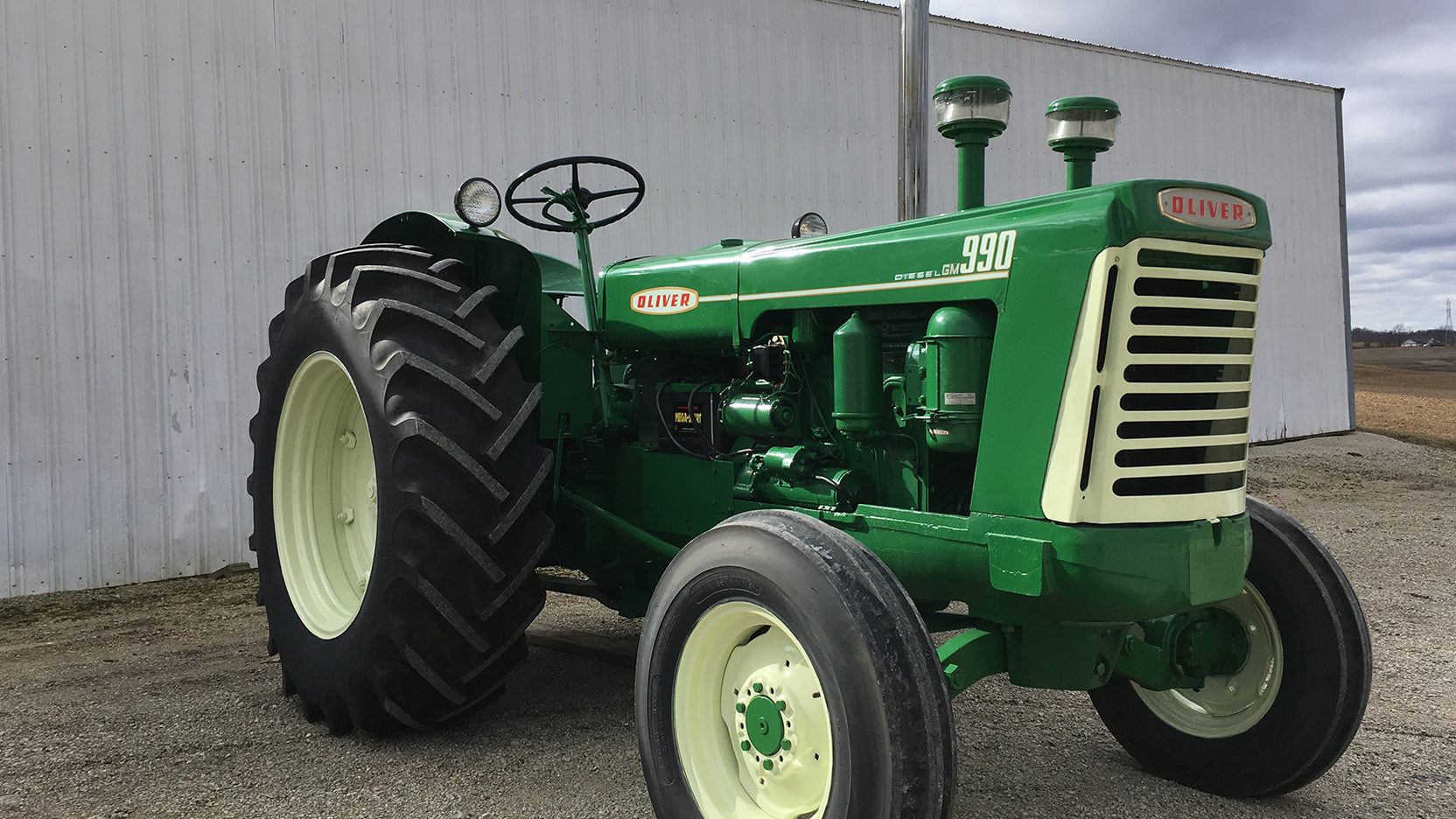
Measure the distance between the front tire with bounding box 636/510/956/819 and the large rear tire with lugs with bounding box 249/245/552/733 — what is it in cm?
75

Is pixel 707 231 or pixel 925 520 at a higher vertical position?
pixel 707 231

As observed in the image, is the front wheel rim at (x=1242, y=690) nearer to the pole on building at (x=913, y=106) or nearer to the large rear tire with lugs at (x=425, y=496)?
the large rear tire with lugs at (x=425, y=496)

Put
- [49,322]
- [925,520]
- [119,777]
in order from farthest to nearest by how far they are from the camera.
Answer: [49,322], [119,777], [925,520]

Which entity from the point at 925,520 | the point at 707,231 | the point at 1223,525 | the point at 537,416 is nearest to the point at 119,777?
the point at 537,416

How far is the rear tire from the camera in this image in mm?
2746

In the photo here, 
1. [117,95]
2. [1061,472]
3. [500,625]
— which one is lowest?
[500,625]

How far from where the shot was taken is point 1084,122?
2.95m

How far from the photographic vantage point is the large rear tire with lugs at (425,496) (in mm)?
3004

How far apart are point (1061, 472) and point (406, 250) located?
7.54 ft

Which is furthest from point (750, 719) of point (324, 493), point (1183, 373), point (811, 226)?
point (324, 493)

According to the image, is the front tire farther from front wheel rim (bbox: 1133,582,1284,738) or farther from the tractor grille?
front wheel rim (bbox: 1133,582,1284,738)

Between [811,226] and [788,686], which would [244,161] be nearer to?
[811,226]

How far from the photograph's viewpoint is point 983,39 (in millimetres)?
9258

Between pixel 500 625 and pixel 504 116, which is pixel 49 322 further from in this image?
pixel 500 625
